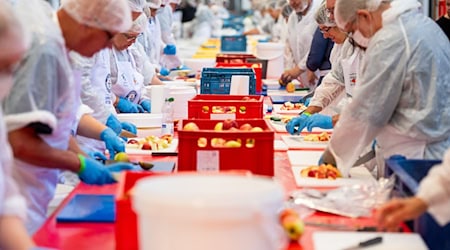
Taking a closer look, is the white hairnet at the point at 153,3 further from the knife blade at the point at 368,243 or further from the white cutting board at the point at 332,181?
the knife blade at the point at 368,243

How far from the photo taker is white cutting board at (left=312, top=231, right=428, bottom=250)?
1.93 metres

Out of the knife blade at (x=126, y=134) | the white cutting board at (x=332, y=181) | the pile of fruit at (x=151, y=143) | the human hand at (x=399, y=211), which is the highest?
the human hand at (x=399, y=211)

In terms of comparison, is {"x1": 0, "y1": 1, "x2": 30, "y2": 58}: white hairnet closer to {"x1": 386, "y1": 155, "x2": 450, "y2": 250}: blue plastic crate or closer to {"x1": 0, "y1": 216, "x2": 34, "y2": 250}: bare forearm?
{"x1": 0, "y1": 216, "x2": 34, "y2": 250}: bare forearm

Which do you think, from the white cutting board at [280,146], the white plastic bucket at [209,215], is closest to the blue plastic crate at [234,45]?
the white cutting board at [280,146]

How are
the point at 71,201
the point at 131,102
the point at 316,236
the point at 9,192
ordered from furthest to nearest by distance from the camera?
the point at 131,102
the point at 71,201
the point at 316,236
the point at 9,192

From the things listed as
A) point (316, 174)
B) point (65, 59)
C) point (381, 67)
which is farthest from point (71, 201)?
point (381, 67)

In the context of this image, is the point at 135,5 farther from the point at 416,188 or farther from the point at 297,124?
the point at 416,188

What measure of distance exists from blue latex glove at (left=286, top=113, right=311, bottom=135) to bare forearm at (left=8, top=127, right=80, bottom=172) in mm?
1492

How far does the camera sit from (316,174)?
109 inches

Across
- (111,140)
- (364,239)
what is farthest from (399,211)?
(111,140)

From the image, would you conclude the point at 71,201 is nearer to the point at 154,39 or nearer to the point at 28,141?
the point at 28,141

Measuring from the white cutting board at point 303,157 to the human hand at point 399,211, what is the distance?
3.82 ft

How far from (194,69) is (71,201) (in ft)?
16.3

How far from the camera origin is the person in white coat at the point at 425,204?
1.82 m
